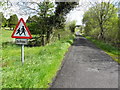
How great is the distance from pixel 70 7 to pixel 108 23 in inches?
719

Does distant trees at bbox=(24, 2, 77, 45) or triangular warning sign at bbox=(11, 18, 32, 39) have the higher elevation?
distant trees at bbox=(24, 2, 77, 45)

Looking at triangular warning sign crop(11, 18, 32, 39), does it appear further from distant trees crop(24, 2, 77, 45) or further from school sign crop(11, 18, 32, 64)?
distant trees crop(24, 2, 77, 45)

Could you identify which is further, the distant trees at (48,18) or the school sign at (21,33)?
the distant trees at (48,18)

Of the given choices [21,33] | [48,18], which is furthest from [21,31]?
[48,18]

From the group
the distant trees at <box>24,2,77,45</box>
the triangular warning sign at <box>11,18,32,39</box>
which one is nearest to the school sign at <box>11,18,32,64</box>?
the triangular warning sign at <box>11,18,32,39</box>

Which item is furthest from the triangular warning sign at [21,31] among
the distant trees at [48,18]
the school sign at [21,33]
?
the distant trees at [48,18]

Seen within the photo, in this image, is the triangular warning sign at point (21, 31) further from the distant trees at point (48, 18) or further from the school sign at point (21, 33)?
the distant trees at point (48, 18)

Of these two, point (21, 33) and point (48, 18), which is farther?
point (48, 18)

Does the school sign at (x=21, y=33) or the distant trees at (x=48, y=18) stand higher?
the distant trees at (x=48, y=18)

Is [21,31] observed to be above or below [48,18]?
below

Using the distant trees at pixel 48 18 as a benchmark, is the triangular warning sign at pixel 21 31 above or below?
below

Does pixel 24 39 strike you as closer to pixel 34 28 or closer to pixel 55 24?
pixel 55 24

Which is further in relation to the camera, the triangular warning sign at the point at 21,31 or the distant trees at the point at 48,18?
the distant trees at the point at 48,18

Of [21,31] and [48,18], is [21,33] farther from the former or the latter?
[48,18]
